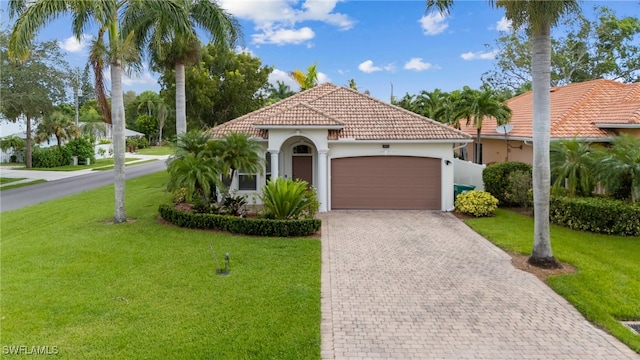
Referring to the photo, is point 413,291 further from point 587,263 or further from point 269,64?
point 269,64

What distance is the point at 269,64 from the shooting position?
32.3 meters

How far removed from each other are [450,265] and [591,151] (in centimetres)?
749

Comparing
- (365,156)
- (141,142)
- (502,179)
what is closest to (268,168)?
(365,156)

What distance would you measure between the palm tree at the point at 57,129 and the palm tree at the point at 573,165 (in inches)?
1616

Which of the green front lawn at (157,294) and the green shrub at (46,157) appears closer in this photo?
the green front lawn at (157,294)

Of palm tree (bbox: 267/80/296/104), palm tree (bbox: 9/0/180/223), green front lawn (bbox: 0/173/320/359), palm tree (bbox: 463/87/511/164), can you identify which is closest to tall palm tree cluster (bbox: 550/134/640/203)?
palm tree (bbox: 463/87/511/164)

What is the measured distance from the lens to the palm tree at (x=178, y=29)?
13.9 metres

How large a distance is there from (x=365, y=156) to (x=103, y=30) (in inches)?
431

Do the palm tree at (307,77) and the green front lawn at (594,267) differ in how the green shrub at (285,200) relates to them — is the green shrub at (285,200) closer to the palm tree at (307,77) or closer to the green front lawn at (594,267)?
the green front lawn at (594,267)

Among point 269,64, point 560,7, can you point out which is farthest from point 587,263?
point 269,64

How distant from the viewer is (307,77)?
33281 millimetres

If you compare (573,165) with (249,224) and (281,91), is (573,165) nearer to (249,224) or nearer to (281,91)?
(249,224)

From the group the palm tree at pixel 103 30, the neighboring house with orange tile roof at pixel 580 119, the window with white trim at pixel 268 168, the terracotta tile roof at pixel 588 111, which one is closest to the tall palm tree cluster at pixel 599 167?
the neighboring house with orange tile roof at pixel 580 119

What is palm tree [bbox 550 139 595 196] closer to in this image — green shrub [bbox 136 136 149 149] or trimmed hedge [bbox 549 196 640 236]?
trimmed hedge [bbox 549 196 640 236]
